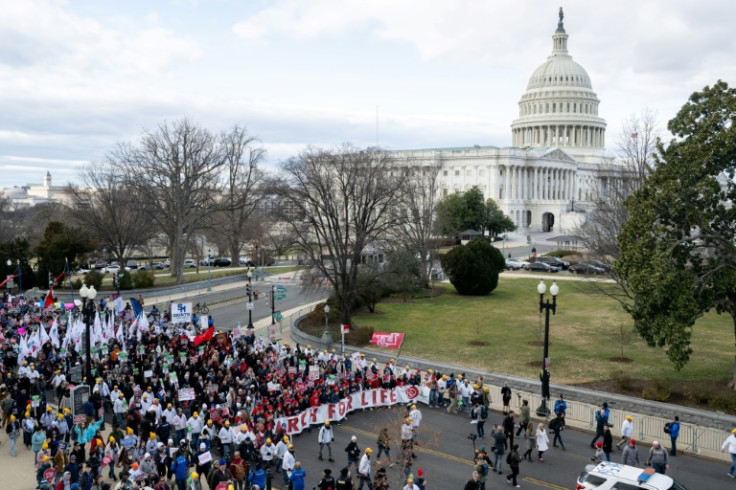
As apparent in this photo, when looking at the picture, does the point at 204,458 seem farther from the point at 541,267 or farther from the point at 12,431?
the point at 541,267

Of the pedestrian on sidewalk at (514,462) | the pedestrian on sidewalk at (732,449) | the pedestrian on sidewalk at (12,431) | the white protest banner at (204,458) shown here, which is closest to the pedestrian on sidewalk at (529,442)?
the pedestrian on sidewalk at (514,462)

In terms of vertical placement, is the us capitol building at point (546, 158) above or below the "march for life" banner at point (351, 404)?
above

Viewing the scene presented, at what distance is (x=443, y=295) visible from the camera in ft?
163

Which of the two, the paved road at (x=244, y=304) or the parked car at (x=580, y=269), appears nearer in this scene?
the paved road at (x=244, y=304)

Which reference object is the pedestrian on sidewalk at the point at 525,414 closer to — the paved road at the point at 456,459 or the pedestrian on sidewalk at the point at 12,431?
the paved road at the point at 456,459

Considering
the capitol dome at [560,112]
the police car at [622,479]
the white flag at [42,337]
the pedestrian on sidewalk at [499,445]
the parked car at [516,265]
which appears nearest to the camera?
the police car at [622,479]

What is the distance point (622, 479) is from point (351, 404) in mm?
10576

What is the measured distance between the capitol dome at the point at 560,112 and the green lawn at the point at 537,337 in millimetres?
105458

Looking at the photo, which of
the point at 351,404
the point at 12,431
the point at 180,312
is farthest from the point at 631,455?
the point at 180,312

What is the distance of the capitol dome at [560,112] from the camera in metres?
145

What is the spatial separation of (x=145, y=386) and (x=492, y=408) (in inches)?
508

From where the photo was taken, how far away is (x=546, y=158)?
5059 inches

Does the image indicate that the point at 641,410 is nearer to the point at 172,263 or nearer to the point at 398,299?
the point at 398,299

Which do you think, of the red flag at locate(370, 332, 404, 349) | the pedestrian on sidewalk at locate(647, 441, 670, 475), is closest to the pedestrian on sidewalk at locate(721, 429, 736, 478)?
the pedestrian on sidewalk at locate(647, 441, 670, 475)
